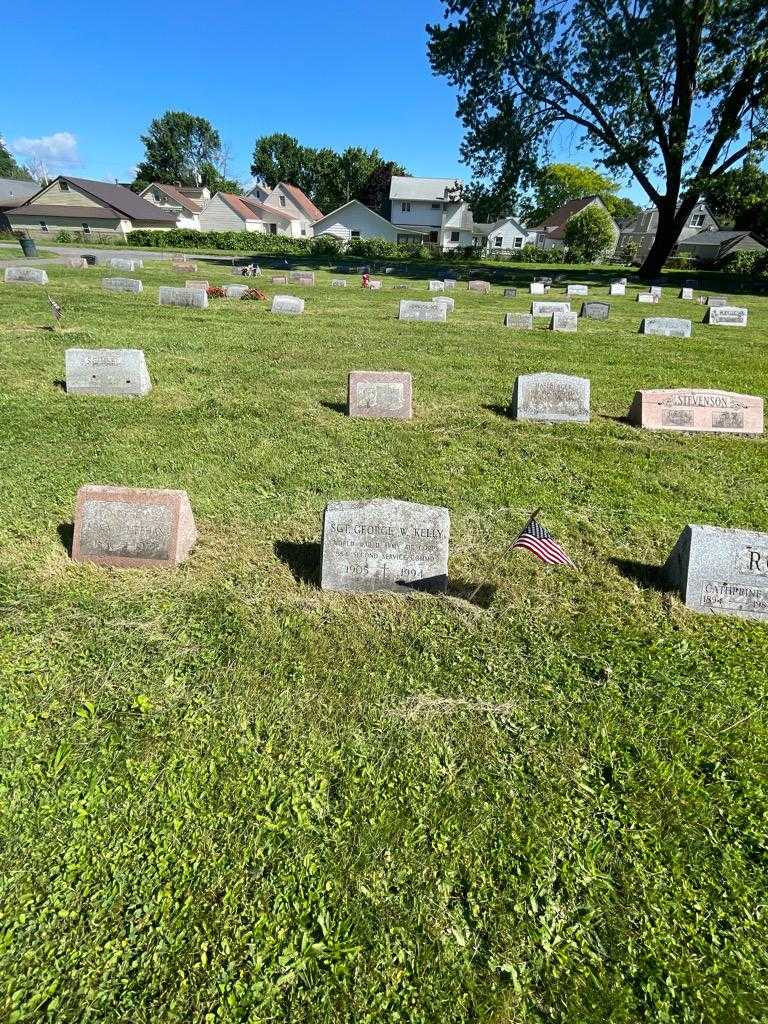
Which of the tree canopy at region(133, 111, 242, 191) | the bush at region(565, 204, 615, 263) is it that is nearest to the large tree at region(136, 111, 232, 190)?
the tree canopy at region(133, 111, 242, 191)

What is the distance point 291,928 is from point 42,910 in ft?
3.71

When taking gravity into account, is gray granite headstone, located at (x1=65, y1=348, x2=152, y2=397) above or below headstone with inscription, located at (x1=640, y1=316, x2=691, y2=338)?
below

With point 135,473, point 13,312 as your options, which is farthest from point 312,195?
point 135,473

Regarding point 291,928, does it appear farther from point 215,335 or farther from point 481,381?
point 215,335

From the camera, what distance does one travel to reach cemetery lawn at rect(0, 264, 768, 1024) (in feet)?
7.65

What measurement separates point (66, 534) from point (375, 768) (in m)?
3.86

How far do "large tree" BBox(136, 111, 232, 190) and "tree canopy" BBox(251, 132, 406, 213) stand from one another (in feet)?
35.8

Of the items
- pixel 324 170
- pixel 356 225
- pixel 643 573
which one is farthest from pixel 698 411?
pixel 324 170

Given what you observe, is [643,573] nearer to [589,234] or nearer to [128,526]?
[128,526]

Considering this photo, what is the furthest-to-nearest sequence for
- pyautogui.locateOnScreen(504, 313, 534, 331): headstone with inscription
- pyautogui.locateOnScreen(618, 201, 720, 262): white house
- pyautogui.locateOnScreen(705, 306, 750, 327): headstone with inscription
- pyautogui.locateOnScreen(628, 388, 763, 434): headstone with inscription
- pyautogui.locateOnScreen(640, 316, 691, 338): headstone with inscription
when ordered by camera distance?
pyautogui.locateOnScreen(618, 201, 720, 262): white house < pyautogui.locateOnScreen(705, 306, 750, 327): headstone with inscription < pyautogui.locateOnScreen(504, 313, 534, 331): headstone with inscription < pyautogui.locateOnScreen(640, 316, 691, 338): headstone with inscription < pyautogui.locateOnScreen(628, 388, 763, 434): headstone with inscription

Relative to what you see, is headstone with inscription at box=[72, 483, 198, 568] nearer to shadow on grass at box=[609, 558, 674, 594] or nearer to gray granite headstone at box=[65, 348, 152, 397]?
shadow on grass at box=[609, 558, 674, 594]

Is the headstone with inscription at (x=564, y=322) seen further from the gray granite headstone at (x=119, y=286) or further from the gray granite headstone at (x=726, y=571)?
the gray granite headstone at (x=119, y=286)

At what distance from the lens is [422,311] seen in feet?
59.2

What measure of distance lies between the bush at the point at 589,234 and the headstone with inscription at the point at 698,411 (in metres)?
61.4
